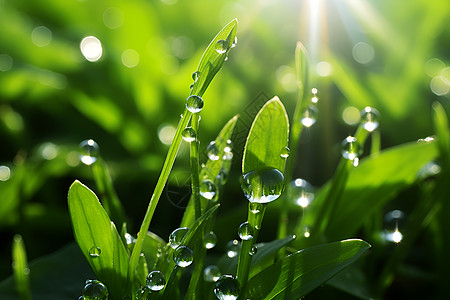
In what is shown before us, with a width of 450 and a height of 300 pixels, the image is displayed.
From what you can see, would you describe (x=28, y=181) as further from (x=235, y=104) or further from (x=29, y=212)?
(x=235, y=104)

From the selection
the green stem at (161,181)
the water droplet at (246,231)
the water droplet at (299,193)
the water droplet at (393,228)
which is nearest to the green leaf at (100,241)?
the green stem at (161,181)

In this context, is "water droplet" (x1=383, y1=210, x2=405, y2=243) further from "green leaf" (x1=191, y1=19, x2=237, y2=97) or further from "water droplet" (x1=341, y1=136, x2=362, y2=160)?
"green leaf" (x1=191, y1=19, x2=237, y2=97)

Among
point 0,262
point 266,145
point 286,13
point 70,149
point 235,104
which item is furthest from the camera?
point 286,13

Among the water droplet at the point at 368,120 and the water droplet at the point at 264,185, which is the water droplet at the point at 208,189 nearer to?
the water droplet at the point at 264,185

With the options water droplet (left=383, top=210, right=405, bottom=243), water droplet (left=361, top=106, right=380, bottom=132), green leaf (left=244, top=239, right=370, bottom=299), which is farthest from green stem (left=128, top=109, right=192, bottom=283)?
water droplet (left=383, top=210, right=405, bottom=243)

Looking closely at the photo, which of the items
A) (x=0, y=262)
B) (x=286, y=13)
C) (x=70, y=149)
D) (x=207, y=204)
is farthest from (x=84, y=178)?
(x=286, y=13)
